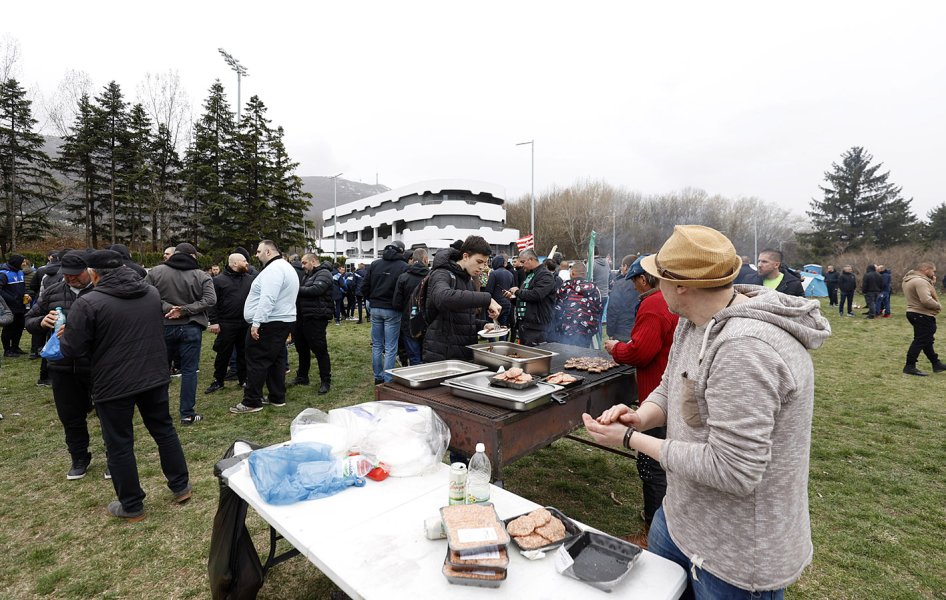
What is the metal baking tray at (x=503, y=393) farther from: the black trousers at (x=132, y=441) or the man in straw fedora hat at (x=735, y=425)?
the black trousers at (x=132, y=441)

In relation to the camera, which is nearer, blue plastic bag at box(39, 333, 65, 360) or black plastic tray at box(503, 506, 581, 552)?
black plastic tray at box(503, 506, 581, 552)

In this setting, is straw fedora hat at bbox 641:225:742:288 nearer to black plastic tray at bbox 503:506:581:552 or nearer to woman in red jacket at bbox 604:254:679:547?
black plastic tray at bbox 503:506:581:552

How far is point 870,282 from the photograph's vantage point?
14.5m

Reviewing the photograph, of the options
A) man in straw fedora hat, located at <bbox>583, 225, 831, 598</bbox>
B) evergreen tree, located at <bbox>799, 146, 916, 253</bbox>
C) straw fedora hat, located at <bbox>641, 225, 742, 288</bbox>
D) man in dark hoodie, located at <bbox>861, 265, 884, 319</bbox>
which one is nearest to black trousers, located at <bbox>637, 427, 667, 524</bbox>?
man in straw fedora hat, located at <bbox>583, 225, 831, 598</bbox>

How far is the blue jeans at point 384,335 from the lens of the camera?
A: 21.3 ft

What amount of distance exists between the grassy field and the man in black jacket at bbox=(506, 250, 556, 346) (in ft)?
5.51

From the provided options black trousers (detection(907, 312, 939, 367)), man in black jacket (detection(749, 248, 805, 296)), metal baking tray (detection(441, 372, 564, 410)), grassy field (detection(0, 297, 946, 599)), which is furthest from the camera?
black trousers (detection(907, 312, 939, 367))

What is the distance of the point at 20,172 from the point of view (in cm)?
2425

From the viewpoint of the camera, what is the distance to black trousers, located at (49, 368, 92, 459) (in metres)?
3.73

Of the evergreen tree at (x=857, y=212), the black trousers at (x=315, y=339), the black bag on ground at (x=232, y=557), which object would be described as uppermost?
the evergreen tree at (x=857, y=212)

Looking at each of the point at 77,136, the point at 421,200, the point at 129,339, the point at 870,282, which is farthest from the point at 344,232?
the point at 129,339

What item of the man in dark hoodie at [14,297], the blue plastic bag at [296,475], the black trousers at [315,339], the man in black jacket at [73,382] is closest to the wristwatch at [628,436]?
the blue plastic bag at [296,475]

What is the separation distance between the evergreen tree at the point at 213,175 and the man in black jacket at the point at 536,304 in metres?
22.2

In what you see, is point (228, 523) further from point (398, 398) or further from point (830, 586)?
point (830, 586)
